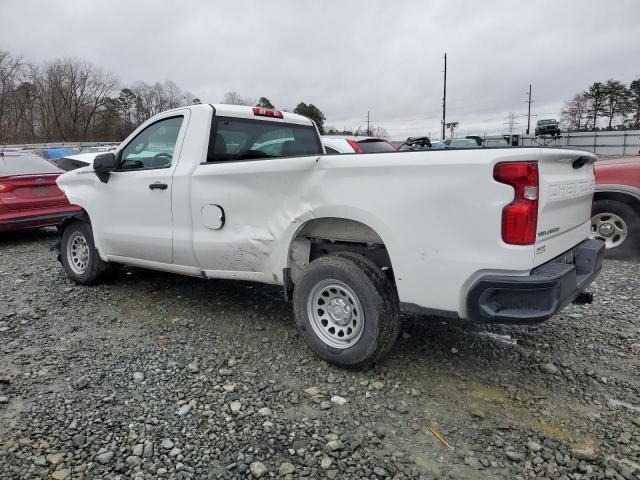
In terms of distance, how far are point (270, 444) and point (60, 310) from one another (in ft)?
9.94

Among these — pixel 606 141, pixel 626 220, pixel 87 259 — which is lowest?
pixel 87 259

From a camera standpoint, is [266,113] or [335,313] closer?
[335,313]

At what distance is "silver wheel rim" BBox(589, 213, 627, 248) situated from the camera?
5.90m

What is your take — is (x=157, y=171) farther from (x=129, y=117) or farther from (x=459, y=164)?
(x=129, y=117)

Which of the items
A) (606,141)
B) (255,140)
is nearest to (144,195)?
(255,140)

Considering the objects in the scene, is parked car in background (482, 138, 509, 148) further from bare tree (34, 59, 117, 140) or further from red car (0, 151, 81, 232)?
bare tree (34, 59, 117, 140)

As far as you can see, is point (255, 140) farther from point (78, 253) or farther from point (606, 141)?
point (606, 141)

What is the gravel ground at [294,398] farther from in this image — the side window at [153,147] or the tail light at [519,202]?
the side window at [153,147]

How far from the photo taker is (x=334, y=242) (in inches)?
137

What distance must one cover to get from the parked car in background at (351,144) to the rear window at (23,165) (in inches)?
189

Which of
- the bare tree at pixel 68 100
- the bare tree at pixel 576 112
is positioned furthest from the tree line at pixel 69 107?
the bare tree at pixel 576 112

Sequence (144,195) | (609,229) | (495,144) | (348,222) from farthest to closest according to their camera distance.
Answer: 1. (495,144)
2. (609,229)
3. (144,195)
4. (348,222)

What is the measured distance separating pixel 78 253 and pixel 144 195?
1.64 metres

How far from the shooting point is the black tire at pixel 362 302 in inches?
115
